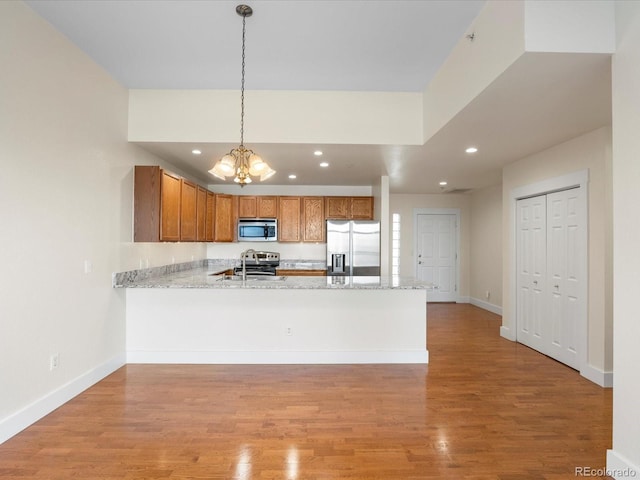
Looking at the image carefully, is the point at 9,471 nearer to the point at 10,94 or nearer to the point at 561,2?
the point at 10,94

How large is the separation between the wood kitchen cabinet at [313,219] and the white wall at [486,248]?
329 cm

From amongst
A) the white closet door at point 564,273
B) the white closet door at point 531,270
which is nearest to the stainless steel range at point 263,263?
the white closet door at point 531,270

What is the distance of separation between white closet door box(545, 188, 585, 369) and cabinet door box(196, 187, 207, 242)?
4.56 meters

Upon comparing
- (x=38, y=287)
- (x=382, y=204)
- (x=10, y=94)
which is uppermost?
(x=10, y=94)

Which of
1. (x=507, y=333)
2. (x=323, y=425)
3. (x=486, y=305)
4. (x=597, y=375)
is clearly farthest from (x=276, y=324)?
(x=486, y=305)

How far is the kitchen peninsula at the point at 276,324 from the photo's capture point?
12.8 ft

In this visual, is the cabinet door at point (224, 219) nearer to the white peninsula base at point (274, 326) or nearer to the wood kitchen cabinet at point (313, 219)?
the wood kitchen cabinet at point (313, 219)

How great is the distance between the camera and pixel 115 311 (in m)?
3.67

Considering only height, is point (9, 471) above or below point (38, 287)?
below

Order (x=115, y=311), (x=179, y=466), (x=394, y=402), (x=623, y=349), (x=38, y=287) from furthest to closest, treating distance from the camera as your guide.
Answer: (x=115, y=311)
(x=394, y=402)
(x=38, y=287)
(x=179, y=466)
(x=623, y=349)

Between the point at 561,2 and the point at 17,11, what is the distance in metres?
3.49

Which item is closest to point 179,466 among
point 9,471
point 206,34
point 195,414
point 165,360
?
point 195,414

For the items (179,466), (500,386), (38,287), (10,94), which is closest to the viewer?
(179,466)

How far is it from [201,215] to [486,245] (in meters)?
5.40
